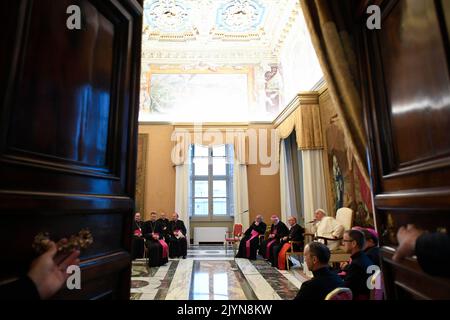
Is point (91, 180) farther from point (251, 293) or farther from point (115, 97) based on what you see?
→ point (251, 293)

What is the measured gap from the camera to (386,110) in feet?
5.61

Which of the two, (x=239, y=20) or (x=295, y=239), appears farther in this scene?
(x=239, y=20)

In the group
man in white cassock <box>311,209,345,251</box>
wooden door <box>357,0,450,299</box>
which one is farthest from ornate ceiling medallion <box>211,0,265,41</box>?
wooden door <box>357,0,450,299</box>

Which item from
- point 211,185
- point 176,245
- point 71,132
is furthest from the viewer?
point 211,185

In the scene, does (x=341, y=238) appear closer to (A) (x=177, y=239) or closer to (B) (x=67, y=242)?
(A) (x=177, y=239)

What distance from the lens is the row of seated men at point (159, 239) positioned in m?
7.07

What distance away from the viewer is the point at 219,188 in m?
10.8

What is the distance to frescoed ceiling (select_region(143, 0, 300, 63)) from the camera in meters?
8.80

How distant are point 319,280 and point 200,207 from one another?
8.60m

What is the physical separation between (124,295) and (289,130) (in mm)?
7198

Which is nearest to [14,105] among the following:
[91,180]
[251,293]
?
[91,180]

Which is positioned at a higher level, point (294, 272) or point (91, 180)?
point (91, 180)
